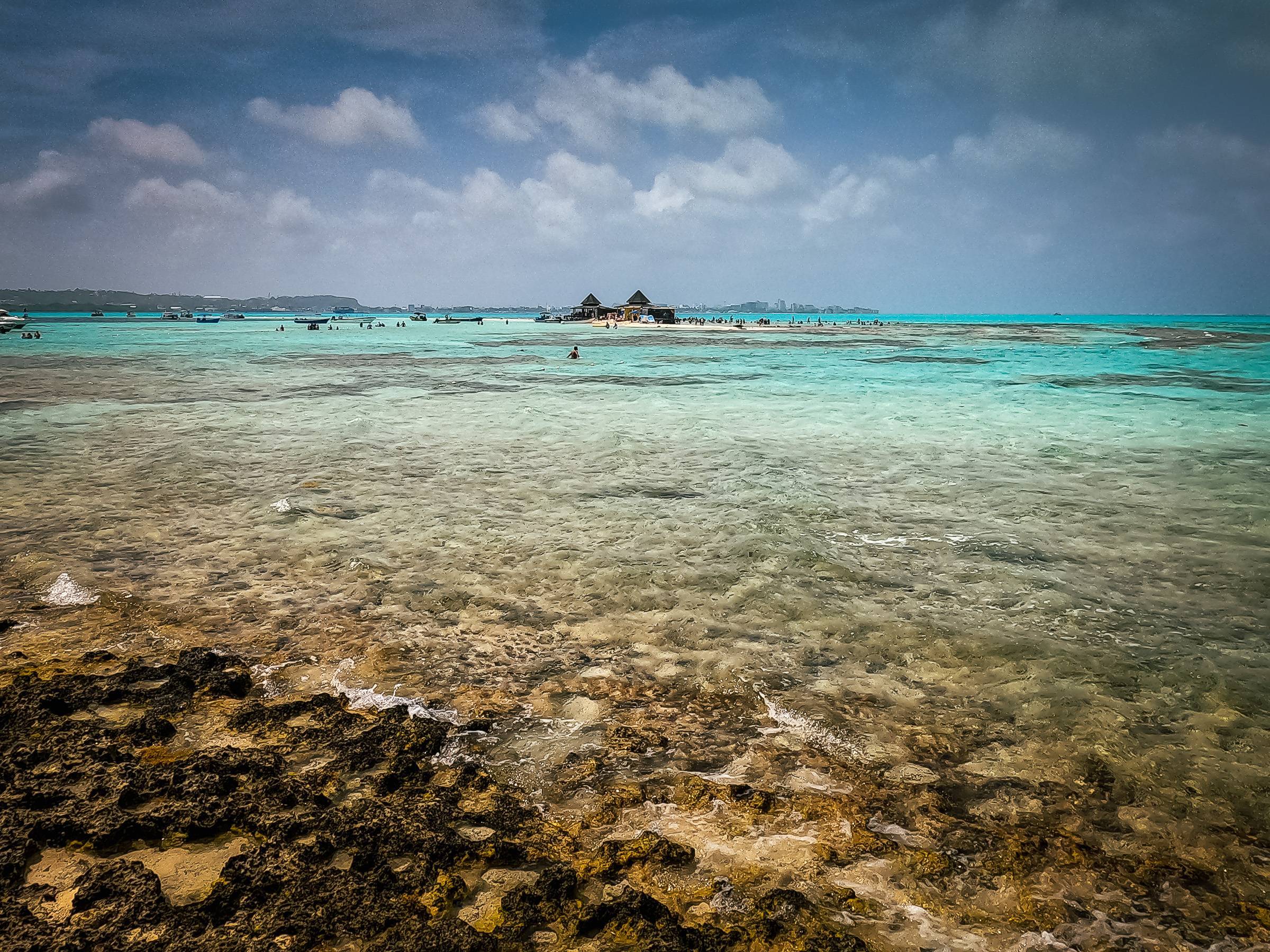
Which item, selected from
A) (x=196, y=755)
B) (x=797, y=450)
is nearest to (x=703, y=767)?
(x=196, y=755)

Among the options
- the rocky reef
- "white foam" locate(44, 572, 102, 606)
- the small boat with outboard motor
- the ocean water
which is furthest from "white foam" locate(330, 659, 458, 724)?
the small boat with outboard motor

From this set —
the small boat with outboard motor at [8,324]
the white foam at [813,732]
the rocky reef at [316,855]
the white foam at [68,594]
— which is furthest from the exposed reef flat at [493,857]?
the small boat with outboard motor at [8,324]

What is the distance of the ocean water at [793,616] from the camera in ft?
9.97

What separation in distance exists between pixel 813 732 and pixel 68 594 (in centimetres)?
622

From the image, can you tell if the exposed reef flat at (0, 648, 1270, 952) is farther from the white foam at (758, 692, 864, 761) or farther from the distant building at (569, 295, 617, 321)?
the distant building at (569, 295, 617, 321)

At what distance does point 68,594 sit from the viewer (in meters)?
5.68

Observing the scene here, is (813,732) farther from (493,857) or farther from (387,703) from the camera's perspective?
(387,703)

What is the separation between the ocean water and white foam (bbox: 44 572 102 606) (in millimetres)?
40

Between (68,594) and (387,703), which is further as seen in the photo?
(68,594)

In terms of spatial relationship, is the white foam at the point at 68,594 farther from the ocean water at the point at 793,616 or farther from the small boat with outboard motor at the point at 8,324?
the small boat with outboard motor at the point at 8,324

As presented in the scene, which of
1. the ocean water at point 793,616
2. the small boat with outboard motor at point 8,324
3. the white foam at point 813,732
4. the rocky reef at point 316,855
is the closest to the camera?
the rocky reef at point 316,855

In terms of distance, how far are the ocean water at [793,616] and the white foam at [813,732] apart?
0.07 feet

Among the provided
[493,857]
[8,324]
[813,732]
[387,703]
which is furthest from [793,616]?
[8,324]

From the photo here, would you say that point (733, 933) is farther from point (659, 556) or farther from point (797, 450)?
point (797, 450)
